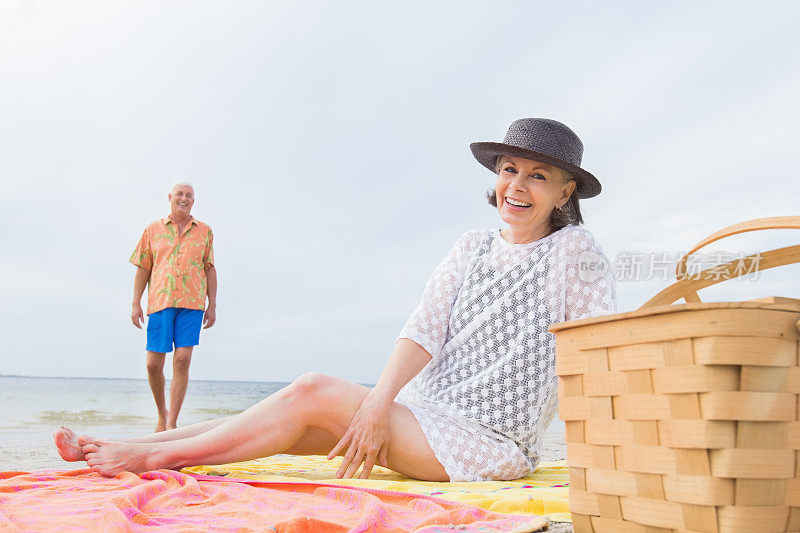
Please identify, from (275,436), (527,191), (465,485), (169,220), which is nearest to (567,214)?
(527,191)

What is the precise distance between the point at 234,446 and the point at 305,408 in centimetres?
29

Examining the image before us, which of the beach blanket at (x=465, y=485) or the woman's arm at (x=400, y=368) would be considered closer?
the beach blanket at (x=465, y=485)

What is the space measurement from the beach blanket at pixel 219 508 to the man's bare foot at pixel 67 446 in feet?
0.37

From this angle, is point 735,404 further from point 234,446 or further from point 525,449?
point 234,446

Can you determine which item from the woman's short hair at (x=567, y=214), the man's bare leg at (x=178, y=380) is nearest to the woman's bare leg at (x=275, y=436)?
the woman's short hair at (x=567, y=214)

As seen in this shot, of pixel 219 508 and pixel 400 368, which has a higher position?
pixel 400 368

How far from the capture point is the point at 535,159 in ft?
8.22

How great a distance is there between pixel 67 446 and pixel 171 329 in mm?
3472

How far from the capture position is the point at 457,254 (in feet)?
9.25

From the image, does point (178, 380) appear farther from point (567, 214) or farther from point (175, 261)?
point (567, 214)

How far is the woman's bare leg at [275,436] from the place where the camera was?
2.33 metres

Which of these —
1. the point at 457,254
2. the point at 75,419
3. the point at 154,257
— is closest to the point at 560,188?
the point at 457,254

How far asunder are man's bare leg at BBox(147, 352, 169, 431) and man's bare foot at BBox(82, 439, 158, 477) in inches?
138

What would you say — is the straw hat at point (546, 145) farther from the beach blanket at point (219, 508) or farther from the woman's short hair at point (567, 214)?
the beach blanket at point (219, 508)
